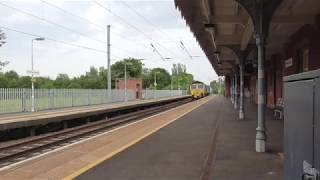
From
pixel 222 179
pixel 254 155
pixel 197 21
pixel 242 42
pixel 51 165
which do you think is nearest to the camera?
pixel 222 179

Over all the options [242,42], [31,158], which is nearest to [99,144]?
[31,158]

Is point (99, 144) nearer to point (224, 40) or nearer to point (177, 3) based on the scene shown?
point (177, 3)

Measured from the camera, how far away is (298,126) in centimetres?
358

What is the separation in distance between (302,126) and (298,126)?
0.14 metres

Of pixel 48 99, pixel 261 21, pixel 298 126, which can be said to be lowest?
pixel 48 99

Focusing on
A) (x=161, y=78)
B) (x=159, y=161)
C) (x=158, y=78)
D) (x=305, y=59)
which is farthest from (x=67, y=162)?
(x=161, y=78)

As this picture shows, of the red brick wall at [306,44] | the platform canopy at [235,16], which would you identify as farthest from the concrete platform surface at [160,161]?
the red brick wall at [306,44]

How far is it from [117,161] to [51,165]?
4.52ft

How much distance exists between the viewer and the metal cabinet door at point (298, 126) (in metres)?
3.24

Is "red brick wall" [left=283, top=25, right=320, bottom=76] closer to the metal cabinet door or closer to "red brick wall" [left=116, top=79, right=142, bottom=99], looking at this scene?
the metal cabinet door

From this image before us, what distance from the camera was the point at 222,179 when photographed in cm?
995

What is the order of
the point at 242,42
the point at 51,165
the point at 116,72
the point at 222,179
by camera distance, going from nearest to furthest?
the point at 222,179 < the point at 51,165 < the point at 242,42 < the point at 116,72

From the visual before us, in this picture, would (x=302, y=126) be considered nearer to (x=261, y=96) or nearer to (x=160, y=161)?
(x=160, y=161)

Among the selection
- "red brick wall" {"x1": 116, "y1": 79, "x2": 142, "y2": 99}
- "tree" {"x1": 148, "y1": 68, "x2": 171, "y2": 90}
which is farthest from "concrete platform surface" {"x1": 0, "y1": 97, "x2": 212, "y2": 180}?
"tree" {"x1": 148, "y1": 68, "x2": 171, "y2": 90}
